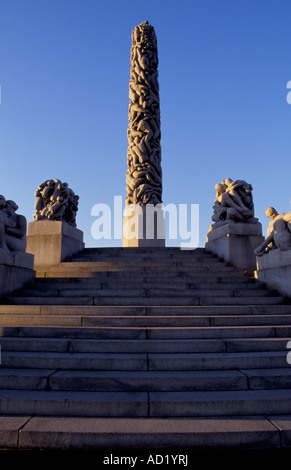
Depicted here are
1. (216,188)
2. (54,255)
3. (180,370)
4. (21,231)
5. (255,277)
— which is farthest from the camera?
(216,188)

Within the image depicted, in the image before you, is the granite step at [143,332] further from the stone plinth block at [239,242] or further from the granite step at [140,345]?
the stone plinth block at [239,242]

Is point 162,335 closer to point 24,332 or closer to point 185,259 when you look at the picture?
point 24,332

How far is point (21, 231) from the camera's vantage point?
23.8 ft

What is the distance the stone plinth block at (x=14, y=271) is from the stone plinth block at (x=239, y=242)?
19.1 ft

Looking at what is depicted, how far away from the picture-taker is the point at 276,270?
22.5 ft

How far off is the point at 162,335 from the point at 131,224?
1038 cm

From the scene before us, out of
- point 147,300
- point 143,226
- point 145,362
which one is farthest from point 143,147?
point 145,362

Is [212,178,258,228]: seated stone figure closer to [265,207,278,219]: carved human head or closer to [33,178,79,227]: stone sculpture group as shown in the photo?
[265,207,278,219]: carved human head

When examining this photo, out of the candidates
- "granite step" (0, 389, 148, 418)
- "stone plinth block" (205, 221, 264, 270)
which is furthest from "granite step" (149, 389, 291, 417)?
"stone plinth block" (205, 221, 264, 270)

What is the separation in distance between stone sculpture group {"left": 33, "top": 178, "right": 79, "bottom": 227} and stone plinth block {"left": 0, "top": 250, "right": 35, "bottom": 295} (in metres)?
2.80

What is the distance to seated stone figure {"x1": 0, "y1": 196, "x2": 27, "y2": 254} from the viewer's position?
6805 mm

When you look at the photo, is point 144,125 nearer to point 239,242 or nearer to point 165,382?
point 239,242

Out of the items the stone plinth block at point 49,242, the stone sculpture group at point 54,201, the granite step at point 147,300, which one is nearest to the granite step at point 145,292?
the granite step at point 147,300

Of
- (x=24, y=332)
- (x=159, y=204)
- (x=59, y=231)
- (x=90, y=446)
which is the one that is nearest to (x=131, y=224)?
(x=159, y=204)
